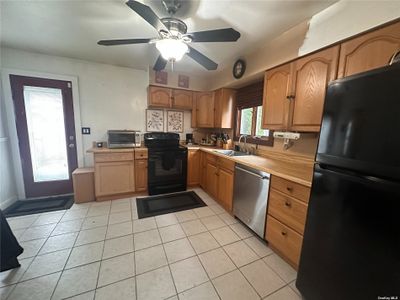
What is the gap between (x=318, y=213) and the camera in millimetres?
1081

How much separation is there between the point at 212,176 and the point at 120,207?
5.22ft

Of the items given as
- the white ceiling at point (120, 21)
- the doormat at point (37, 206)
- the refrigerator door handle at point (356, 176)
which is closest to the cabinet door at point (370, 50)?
the white ceiling at point (120, 21)

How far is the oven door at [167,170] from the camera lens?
2924 mm

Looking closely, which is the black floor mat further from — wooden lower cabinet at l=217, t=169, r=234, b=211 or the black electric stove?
wooden lower cabinet at l=217, t=169, r=234, b=211

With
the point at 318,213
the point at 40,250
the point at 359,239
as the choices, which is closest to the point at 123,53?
the point at 40,250

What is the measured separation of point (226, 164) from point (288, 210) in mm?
1103

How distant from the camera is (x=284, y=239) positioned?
5.15 ft

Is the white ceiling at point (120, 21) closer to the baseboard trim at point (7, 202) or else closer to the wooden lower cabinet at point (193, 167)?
the wooden lower cabinet at point (193, 167)

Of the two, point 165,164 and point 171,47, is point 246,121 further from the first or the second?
point 171,47

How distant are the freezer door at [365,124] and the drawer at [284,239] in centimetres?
86

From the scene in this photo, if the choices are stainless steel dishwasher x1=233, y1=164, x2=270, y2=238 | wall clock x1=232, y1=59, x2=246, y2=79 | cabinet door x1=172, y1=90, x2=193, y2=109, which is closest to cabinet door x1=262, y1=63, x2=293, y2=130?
wall clock x1=232, y1=59, x2=246, y2=79

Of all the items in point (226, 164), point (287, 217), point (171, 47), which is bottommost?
point (287, 217)

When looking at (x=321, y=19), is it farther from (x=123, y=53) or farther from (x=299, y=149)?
(x=123, y=53)

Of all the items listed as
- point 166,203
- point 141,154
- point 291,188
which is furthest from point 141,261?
point 141,154
